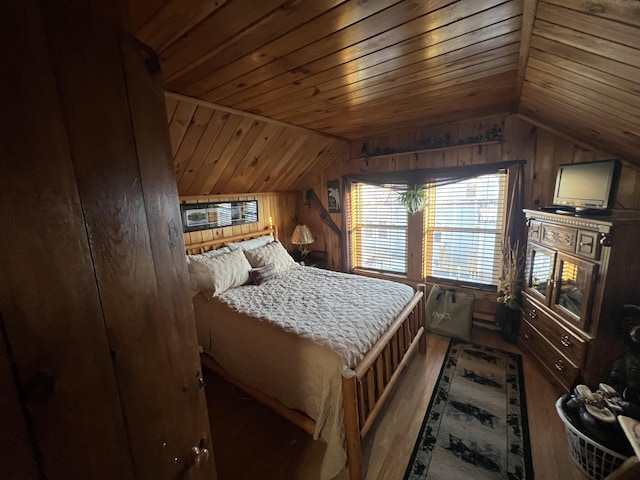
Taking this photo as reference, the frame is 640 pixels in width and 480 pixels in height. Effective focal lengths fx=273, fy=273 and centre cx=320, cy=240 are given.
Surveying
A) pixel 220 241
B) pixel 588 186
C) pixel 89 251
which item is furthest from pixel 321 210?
pixel 89 251

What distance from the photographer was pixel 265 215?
406 centimetres

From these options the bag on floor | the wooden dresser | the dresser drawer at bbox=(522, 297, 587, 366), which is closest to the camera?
the wooden dresser

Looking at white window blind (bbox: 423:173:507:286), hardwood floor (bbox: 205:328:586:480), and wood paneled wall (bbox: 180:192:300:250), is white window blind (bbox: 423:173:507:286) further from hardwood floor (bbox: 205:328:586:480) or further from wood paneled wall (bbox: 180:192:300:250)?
wood paneled wall (bbox: 180:192:300:250)

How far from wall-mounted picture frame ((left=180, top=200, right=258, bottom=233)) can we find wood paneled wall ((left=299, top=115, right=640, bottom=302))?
61.7 inches

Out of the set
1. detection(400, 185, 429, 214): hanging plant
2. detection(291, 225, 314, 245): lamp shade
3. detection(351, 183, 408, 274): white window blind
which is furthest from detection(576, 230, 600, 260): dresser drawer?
detection(291, 225, 314, 245): lamp shade

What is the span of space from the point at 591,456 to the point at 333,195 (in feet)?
11.2

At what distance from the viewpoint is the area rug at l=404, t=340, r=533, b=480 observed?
164 cm

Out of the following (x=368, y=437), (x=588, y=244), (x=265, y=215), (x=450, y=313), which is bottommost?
(x=368, y=437)

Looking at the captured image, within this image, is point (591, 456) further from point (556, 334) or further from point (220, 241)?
point (220, 241)

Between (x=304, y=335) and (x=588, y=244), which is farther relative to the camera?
(x=588, y=244)

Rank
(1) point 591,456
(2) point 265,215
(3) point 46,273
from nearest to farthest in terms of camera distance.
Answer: (3) point 46,273
(1) point 591,456
(2) point 265,215

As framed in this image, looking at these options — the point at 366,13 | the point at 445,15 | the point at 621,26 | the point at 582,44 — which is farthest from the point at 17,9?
the point at 582,44

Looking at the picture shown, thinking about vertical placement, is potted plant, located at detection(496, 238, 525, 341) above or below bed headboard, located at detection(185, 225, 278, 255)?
below

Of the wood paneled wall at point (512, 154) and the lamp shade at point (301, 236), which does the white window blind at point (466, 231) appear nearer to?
the wood paneled wall at point (512, 154)
